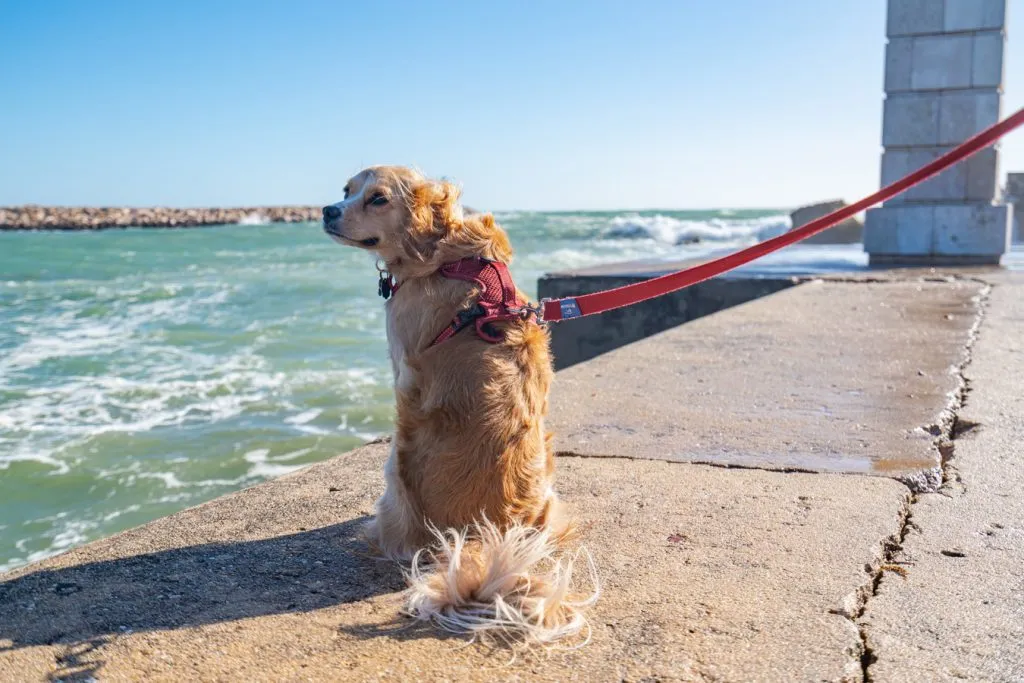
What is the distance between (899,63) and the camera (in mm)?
11773

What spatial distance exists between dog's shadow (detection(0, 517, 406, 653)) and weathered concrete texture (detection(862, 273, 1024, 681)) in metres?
1.42

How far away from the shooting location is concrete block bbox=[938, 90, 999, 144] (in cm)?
1145

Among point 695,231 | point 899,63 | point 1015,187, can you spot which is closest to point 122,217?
point 695,231

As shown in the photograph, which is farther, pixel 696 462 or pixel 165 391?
pixel 165 391

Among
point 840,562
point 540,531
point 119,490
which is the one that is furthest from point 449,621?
point 119,490

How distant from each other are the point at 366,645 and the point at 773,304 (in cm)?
662

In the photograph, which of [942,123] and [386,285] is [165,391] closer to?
[386,285]

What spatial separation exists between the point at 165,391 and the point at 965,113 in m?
10.7

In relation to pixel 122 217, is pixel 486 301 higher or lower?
lower

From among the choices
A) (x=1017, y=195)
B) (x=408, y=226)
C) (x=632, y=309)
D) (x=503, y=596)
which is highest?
(x=1017, y=195)

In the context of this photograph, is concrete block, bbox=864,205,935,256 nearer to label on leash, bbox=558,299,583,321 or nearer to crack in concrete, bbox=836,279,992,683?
crack in concrete, bbox=836,279,992,683

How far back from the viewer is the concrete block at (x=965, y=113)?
11445 millimetres

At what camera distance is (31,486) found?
6.74 meters

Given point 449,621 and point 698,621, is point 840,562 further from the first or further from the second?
point 449,621
